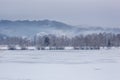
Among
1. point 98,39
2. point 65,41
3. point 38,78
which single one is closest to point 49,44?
point 65,41

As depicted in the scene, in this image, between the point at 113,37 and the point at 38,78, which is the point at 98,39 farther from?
the point at 38,78

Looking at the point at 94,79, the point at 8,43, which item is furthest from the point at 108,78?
the point at 8,43

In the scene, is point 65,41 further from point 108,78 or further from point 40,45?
point 108,78

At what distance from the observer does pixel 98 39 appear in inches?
1950

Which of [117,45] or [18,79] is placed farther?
[117,45]

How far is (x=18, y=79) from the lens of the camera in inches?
352

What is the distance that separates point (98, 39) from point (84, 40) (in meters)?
2.10

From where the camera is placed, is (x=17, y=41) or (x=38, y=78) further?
(x=17, y=41)

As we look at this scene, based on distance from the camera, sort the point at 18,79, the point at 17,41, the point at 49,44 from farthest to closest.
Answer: the point at 17,41, the point at 49,44, the point at 18,79

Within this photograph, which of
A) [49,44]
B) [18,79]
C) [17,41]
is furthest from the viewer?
[17,41]

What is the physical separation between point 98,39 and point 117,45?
129 inches

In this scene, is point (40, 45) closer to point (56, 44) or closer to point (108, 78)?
point (56, 44)

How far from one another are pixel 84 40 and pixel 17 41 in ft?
33.0

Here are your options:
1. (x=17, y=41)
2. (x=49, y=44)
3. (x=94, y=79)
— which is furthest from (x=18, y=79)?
(x=17, y=41)
